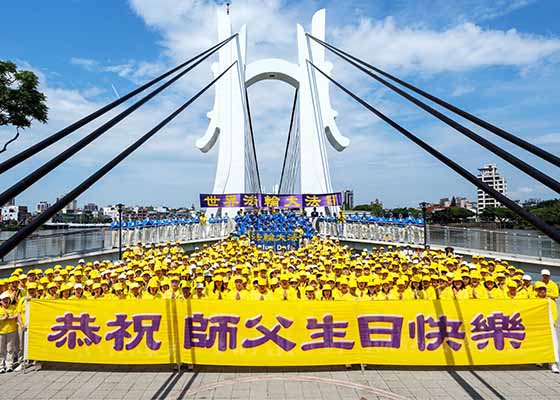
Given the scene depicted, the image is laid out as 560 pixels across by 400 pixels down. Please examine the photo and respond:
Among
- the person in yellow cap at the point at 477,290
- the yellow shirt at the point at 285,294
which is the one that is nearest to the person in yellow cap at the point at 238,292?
the yellow shirt at the point at 285,294

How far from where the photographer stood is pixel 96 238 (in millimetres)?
14875

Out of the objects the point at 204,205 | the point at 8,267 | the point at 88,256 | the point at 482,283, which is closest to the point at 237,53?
the point at 204,205

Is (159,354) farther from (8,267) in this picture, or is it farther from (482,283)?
(8,267)

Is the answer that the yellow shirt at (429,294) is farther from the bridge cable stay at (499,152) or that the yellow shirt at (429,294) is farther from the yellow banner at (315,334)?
the bridge cable stay at (499,152)

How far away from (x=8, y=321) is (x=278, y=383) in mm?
3965

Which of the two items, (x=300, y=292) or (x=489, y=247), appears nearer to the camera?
(x=300, y=292)

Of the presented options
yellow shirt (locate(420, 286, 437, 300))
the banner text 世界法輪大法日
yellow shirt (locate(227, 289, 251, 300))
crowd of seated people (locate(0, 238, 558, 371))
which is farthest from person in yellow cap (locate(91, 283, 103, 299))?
the banner text 世界法輪大法日

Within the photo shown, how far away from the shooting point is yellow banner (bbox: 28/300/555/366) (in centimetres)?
531

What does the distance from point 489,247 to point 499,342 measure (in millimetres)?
8853

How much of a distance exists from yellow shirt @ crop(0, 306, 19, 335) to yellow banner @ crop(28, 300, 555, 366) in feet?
1.97

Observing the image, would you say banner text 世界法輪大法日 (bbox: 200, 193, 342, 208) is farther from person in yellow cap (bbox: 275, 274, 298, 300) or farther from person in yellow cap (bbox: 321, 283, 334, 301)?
person in yellow cap (bbox: 321, 283, 334, 301)

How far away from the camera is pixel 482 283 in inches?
257

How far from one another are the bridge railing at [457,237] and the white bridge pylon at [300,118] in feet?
20.8

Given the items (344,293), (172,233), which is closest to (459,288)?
(344,293)
